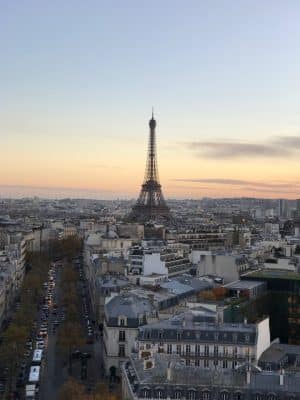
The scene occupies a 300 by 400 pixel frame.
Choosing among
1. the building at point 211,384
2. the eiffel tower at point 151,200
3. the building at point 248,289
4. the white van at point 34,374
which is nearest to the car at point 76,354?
the white van at point 34,374

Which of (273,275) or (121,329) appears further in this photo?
(273,275)

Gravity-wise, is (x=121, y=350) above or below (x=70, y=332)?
below

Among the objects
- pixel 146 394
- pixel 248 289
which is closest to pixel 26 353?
pixel 248 289

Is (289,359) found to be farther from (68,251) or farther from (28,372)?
(68,251)

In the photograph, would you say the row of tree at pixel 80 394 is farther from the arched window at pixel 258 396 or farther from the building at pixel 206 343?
the arched window at pixel 258 396

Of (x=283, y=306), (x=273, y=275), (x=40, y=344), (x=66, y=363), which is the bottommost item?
(x=66, y=363)

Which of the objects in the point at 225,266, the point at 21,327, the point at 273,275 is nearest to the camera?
the point at 21,327

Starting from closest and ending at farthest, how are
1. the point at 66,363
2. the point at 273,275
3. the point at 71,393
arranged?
the point at 71,393 → the point at 66,363 → the point at 273,275

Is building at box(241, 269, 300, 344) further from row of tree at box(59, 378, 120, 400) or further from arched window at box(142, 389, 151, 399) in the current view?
arched window at box(142, 389, 151, 399)

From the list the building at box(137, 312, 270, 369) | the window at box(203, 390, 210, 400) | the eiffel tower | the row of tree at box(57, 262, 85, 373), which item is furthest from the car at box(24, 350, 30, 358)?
the eiffel tower

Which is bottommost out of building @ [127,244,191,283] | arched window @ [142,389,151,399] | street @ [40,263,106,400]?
street @ [40,263,106,400]

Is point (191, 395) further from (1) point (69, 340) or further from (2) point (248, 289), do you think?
(2) point (248, 289)
